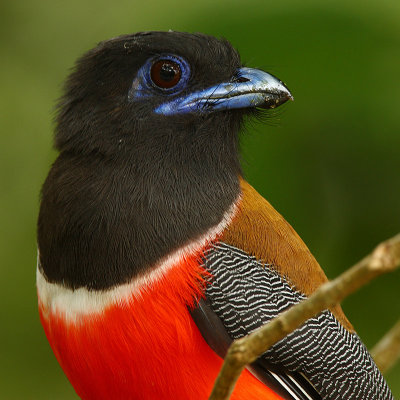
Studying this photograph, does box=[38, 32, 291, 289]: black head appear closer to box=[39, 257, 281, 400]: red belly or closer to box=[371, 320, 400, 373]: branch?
box=[39, 257, 281, 400]: red belly

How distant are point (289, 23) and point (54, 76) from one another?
5.93 feet

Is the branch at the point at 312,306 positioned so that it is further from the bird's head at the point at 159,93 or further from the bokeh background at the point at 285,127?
the bokeh background at the point at 285,127

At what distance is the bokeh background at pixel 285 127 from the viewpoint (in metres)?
4.92

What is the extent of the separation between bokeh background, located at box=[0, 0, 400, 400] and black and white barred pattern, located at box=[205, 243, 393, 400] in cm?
88

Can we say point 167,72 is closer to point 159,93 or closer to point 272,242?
point 159,93

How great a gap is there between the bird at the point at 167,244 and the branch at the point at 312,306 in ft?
3.49

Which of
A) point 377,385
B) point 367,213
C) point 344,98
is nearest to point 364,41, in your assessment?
point 344,98

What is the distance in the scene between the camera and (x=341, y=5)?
472 centimetres

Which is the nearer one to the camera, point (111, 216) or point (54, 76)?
point (111, 216)

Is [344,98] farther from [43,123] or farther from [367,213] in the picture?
[43,123]

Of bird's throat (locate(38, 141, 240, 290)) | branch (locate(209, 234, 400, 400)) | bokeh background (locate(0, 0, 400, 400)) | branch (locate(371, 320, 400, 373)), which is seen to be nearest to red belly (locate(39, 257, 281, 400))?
bird's throat (locate(38, 141, 240, 290))

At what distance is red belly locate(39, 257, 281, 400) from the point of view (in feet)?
12.2

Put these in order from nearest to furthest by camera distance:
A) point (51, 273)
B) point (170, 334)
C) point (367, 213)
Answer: point (170, 334) < point (51, 273) < point (367, 213)

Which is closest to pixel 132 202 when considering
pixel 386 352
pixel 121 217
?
pixel 121 217
